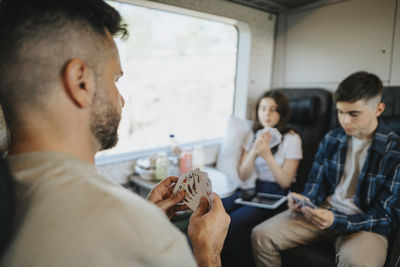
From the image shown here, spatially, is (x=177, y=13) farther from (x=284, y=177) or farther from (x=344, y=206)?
(x=344, y=206)

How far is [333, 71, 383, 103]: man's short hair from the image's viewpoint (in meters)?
1.69

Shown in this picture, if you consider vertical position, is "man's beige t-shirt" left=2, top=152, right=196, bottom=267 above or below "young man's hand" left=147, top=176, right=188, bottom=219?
above

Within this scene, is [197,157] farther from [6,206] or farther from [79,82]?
[6,206]

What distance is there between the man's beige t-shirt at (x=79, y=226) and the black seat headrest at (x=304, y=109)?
2134 millimetres

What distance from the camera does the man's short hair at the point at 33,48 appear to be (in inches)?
25.6

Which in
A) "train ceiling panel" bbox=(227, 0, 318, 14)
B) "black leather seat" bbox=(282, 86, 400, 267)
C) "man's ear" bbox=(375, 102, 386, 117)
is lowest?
"black leather seat" bbox=(282, 86, 400, 267)

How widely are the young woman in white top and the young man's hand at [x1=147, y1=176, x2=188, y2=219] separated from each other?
2.64 ft

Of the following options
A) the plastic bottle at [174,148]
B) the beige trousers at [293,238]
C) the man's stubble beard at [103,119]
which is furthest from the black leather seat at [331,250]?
the man's stubble beard at [103,119]

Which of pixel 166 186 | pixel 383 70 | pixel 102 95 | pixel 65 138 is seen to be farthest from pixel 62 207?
pixel 383 70

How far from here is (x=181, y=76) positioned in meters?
3.59

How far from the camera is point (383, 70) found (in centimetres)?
222

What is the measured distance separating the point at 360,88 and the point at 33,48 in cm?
177

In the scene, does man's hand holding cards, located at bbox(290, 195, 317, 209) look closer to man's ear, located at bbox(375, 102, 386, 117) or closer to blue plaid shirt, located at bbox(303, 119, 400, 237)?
blue plaid shirt, located at bbox(303, 119, 400, 237)

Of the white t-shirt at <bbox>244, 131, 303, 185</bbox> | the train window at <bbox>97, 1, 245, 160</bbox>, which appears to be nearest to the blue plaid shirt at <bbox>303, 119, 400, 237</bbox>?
the white t-shirt at <bbox>244, 131, 303, 185</bbox>
